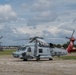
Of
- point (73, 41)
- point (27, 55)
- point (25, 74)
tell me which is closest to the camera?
point (25, 74)

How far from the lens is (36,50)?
149 feet

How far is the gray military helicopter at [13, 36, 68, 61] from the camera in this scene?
4462cm

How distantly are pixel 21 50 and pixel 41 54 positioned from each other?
8.98ft

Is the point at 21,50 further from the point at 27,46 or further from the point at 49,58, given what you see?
the point at 49,58

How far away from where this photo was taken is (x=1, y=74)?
75.2 ft

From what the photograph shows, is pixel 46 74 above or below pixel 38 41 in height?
below

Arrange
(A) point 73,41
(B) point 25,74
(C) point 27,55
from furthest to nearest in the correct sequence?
(A) point 73,41 → (C) point 27,55 → (B) point 25,74

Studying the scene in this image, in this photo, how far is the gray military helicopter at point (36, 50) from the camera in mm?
44625

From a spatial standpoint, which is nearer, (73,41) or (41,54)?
(41,54)

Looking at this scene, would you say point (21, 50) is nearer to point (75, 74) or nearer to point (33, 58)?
point (33, 58)

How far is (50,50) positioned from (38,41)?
2.15 m

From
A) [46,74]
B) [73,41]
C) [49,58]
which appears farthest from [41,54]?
[73,41]

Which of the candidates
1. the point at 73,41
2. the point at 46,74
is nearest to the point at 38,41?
the point at 46,74

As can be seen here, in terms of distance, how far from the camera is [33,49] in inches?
1784
